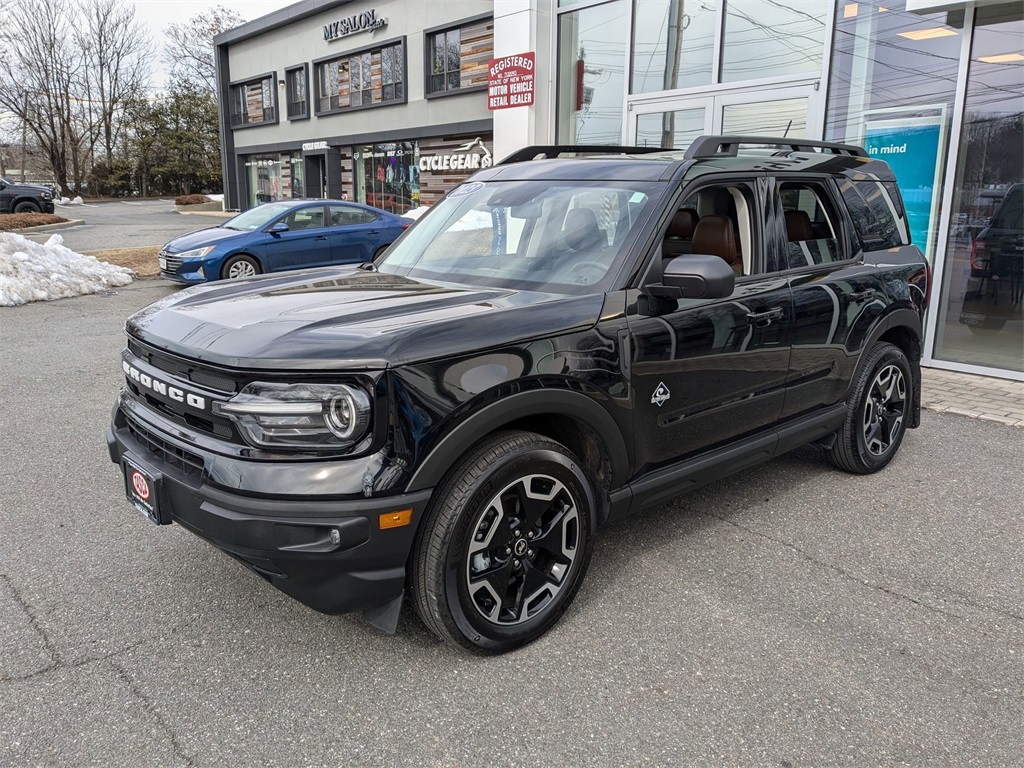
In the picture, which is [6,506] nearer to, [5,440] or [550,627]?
[5,440]

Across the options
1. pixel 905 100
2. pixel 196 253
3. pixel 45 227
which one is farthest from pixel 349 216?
pixel 45 227

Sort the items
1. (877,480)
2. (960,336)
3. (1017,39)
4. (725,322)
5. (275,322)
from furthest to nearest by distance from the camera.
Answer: (960,336)
(1017,39)
(877,480)
(725,322)
(275,322)

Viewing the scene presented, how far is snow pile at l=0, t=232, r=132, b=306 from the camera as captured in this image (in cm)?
1120

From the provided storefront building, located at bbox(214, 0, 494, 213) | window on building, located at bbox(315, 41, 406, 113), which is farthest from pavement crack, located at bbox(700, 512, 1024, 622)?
window on building, located at bbox(315, 41, 406, 113)

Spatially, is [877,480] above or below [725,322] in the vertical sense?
below

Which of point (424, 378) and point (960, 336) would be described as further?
point (960, 336)

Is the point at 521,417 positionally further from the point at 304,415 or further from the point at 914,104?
the point at 914,104

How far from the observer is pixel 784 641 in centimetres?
312

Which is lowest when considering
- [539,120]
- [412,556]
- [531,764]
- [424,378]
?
[531,764]

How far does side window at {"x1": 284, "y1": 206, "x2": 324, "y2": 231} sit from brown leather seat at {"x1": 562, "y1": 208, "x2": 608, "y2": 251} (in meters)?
9.84

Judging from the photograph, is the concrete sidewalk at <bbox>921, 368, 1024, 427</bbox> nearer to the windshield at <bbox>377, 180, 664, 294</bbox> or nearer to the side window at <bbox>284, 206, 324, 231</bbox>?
the windshield at <bbox>377, 180, 664, 294</bbox>

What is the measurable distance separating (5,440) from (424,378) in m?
4.12

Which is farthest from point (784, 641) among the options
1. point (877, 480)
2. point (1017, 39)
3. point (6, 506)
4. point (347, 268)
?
point (1017, 39)

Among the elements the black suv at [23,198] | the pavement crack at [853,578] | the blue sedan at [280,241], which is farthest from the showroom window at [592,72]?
the black suv at [23,198]
